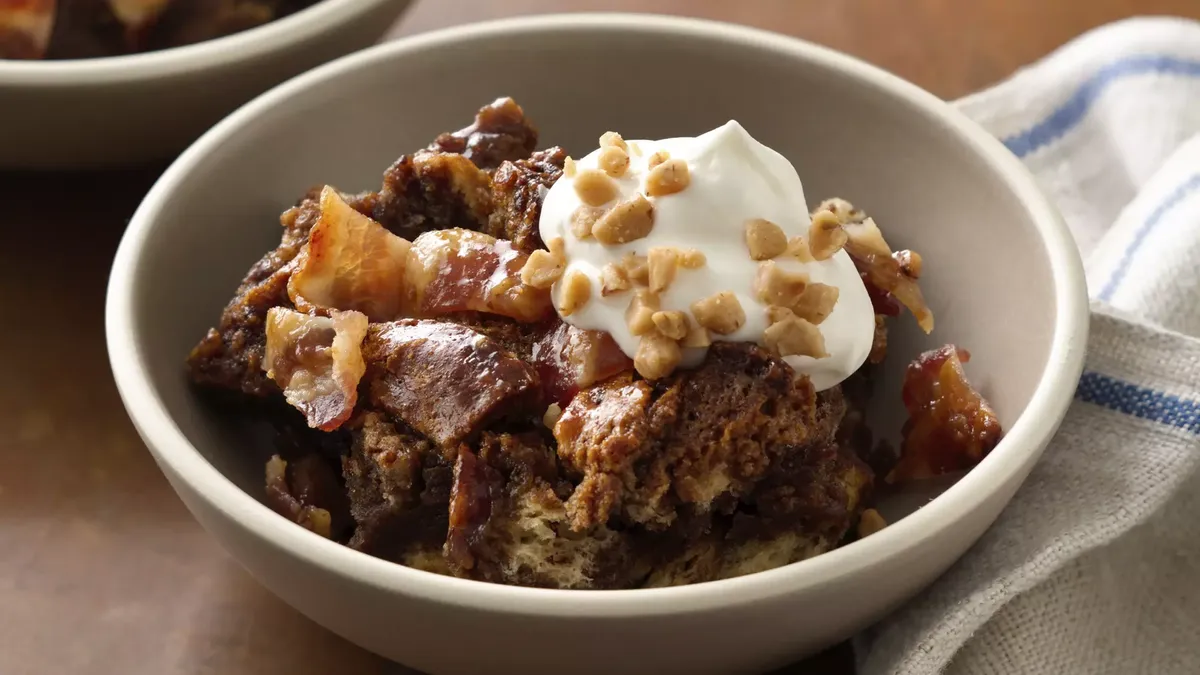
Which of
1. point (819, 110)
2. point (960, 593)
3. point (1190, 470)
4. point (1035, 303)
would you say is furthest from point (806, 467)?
point (819, 110)

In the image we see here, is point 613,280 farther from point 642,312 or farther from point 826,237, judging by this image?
point 826,237

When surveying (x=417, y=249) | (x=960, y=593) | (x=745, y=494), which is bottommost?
(x=960, y=593)

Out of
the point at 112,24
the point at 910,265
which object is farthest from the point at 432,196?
the point at 112,24

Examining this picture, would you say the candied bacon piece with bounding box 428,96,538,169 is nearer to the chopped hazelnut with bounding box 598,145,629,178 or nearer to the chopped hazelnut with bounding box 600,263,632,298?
the chopped hazelnut with bounding box 598,145,629,178

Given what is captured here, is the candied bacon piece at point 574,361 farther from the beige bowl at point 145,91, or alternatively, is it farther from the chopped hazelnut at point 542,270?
the beige bowl at point 145,91

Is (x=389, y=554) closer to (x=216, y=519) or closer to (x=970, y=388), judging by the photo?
(x=216, y=519)

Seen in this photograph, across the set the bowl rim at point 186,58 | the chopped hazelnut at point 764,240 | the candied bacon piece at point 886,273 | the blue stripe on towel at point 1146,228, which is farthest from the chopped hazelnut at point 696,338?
the bowl rim at point 186,58
